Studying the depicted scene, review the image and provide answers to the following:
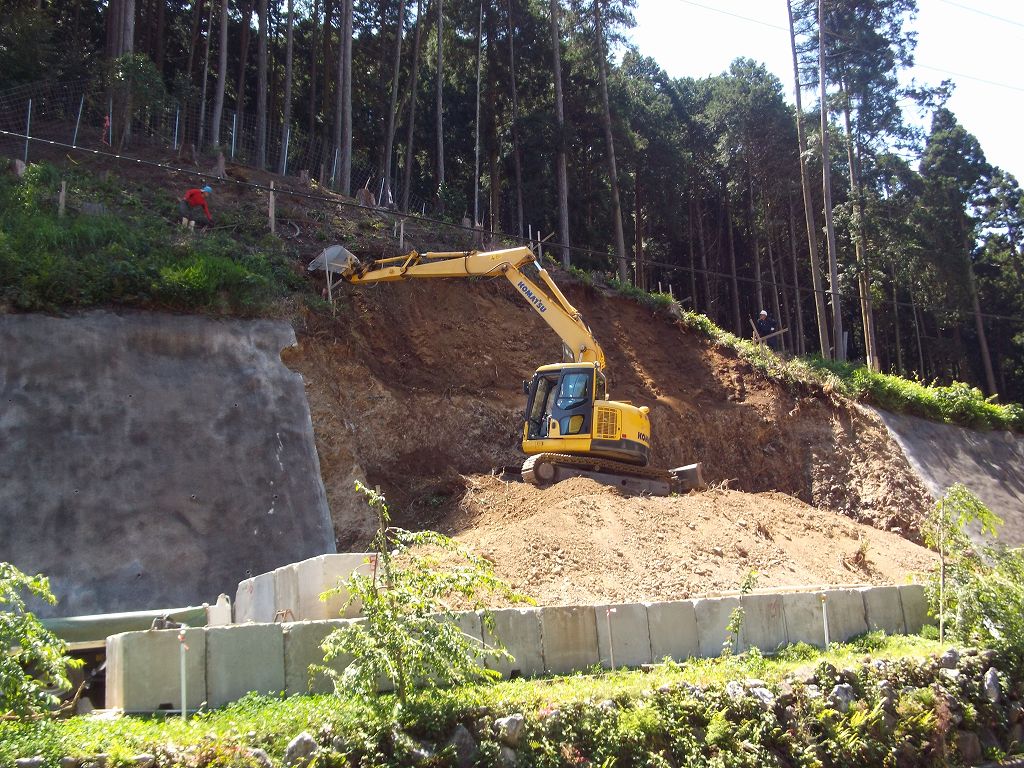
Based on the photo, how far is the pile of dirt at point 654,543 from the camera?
12.4 metres

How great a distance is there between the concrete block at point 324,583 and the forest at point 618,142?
22.5 meters

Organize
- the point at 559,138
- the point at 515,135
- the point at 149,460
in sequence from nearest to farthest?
the point at 149,460
the point at 559,138
the point at 515,135

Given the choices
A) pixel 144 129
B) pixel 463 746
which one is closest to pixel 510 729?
pixel 463 746

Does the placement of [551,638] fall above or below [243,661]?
below

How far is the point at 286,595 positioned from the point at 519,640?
8.26 ft

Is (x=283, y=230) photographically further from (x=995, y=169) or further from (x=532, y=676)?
(x=995, y=169)

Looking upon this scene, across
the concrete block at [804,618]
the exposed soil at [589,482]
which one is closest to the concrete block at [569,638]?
the exposed soil at [589,482]

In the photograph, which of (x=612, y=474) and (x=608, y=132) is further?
(x=608, y=132)

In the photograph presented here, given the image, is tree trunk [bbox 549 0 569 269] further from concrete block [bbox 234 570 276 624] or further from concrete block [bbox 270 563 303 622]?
concrete block [bbox 270 563 303 622]

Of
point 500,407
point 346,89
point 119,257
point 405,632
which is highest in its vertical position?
point 346,89

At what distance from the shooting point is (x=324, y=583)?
29.7 ft

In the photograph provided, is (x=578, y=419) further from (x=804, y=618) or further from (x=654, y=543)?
(x=804, y=618)

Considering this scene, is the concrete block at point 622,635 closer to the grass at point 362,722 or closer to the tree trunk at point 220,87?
the grass at point 362,722

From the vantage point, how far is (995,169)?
136 feet
